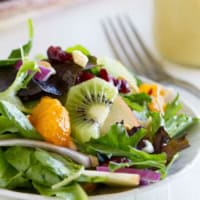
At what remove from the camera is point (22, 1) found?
7.16 feet

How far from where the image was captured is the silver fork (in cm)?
177

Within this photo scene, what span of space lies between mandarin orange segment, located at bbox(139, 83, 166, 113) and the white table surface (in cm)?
35

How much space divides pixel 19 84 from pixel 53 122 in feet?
0.36

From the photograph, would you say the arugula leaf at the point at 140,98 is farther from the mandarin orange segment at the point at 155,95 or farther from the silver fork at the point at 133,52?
the silver fork at the point at 133,52

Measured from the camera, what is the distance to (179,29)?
1889 millimetres

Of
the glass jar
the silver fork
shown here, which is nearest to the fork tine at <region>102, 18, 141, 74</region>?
the silver fork

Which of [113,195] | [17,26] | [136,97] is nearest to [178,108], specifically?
[136,97]

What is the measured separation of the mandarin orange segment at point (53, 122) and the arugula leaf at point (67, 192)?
9 centimetres

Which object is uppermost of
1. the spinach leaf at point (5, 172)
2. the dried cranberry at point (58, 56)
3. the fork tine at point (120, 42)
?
the dried cranberry at point (58, 56)

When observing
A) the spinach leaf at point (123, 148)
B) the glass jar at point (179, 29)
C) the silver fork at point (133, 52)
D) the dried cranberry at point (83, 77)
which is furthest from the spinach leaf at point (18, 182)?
the glass jar at point (179, 29)

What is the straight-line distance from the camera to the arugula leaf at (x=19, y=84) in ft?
3.85

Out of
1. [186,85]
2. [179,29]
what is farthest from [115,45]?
[186,85]

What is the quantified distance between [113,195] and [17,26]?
121cm

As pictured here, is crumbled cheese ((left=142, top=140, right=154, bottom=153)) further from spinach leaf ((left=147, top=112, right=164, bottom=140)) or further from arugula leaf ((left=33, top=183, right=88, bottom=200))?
arugula leaf ((left=33, top=183, right=88, bottom=200))
